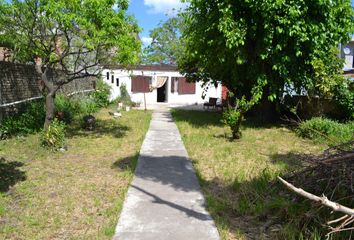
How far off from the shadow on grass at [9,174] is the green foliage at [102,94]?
45.0 feet

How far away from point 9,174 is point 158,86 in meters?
22.4

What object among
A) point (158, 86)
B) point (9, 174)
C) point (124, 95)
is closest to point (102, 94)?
point (124, 95)

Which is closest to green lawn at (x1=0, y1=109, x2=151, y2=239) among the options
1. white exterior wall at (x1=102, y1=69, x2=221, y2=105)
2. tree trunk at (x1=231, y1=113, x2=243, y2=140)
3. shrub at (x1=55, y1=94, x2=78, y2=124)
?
shrub at (x1=55, y1=94, x2=78, y2=124)

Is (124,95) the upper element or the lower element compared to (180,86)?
lower

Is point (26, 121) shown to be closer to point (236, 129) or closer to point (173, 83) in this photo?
point (236, 129)

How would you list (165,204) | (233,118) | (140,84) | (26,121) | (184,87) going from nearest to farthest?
(165,204), (26,121), (233,118), (140,84), (184,87)

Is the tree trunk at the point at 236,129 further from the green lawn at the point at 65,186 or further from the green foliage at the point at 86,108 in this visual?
the green foliage at the point at 86,108

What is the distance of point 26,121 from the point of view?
11703 mm

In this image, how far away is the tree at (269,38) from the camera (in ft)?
41.6

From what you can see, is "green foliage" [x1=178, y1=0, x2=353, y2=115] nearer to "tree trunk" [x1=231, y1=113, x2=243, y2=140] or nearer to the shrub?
"tree trunk" [x1=231, y1=113, x2=243, y2=140]

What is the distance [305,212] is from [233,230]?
0.93m

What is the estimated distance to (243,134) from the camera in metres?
13.2

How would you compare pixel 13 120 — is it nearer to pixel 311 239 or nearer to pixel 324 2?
pixel 311 239

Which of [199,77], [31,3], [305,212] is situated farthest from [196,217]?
[199,77]
